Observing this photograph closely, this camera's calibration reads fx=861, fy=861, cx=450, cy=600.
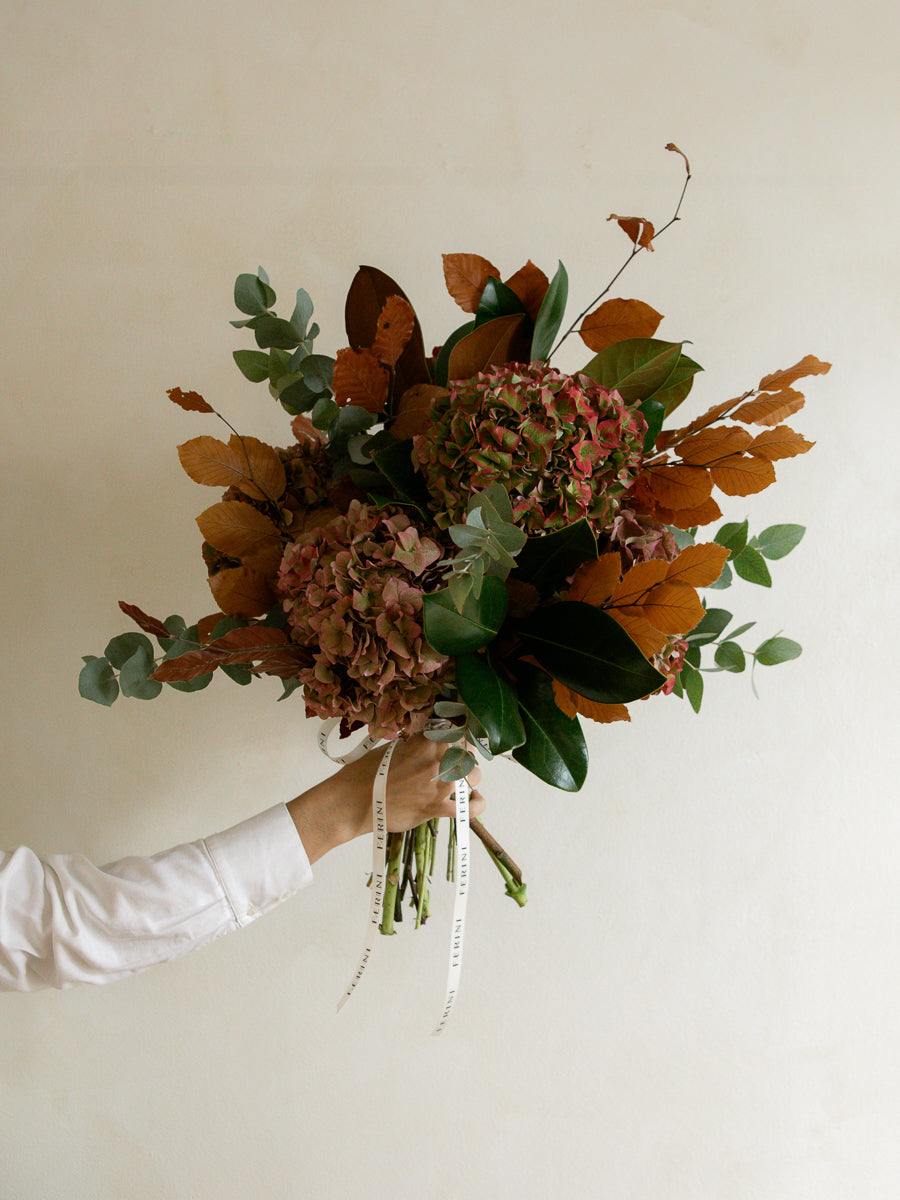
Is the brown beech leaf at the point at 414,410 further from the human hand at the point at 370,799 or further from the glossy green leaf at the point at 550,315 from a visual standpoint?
the human hand at the point at 370,799

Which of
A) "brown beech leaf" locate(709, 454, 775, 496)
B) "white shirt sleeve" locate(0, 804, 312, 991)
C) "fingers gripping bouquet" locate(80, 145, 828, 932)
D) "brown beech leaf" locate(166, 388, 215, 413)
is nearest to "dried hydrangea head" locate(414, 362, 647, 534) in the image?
"fingers gripping bouquet" locate(80, 145, 828, 932)

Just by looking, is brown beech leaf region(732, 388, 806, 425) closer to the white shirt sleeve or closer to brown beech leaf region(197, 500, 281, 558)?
brown beech leaf region(197, 500, 281, 558)

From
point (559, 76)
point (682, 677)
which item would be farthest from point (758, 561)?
point (559, 76)

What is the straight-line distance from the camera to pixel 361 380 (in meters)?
0.81

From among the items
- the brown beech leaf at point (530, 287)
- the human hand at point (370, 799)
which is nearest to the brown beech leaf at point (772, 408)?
the brown beech leaf at point (530, 287)

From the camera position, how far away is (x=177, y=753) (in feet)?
3.90

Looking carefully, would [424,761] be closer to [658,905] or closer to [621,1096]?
[658,905]

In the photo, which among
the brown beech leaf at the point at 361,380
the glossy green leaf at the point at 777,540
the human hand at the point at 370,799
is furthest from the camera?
the glossy green leaf at the point at 777,540

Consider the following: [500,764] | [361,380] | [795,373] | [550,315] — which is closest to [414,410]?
[361,380]

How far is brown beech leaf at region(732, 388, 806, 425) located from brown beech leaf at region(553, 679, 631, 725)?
319 mm

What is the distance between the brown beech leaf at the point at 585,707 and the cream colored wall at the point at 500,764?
0.46 metres

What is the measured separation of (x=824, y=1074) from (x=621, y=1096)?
315 mm

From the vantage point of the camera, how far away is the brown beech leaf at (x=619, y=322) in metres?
0.86

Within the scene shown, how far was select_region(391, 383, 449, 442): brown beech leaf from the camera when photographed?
2.68 ft
